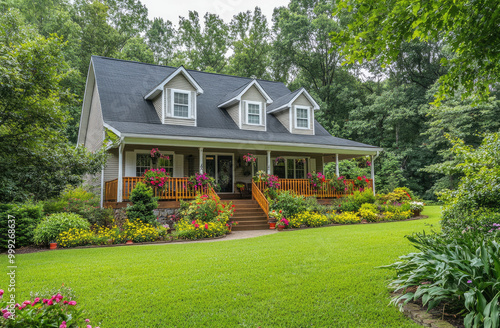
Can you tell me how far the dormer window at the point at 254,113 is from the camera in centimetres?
1650

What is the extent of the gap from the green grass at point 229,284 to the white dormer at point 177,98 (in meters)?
8.43

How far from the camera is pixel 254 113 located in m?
16.7

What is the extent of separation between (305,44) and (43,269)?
2924 centimetres

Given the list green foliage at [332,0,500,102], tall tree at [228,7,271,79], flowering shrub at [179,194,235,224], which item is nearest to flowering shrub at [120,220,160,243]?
flowering shrub at [179,194,235,224]

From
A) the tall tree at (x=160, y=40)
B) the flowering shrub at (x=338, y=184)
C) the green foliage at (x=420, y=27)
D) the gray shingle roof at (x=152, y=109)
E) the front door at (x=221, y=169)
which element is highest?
the tall tree at (x=160, y=40)

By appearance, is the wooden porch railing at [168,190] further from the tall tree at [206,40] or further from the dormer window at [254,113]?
the tall tree at [206,40]

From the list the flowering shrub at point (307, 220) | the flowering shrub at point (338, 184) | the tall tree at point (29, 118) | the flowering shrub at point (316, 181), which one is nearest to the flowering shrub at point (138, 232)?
the tall tree at point (29, 118)

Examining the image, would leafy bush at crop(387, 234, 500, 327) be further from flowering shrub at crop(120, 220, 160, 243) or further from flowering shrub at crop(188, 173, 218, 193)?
flowering shrub at crop(188, 173, 218, 193)

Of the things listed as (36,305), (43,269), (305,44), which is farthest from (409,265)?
(305,44)

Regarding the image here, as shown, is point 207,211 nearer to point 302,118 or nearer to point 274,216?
point 274,216

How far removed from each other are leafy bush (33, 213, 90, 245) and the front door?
23.6 feet

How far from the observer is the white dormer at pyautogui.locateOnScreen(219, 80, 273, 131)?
16.3m

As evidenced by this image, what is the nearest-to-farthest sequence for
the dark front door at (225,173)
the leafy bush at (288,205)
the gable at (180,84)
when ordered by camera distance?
the leafy bush at (288,205), the gable at (180,84), the dark front door at (225,173)

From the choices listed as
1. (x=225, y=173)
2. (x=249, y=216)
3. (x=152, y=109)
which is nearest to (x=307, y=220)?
(x=249, y=216)
